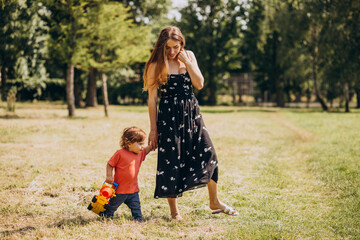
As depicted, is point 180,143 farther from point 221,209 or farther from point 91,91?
point 91,91

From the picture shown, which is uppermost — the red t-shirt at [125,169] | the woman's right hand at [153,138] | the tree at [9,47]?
the tree at [9,47]

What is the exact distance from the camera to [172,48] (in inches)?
151

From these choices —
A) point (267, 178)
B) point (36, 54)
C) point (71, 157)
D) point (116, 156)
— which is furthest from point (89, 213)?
point (36, 54)

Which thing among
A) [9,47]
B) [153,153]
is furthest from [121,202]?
[9,47]

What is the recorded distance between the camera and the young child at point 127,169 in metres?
3.93

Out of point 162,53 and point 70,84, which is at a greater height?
point 70,84

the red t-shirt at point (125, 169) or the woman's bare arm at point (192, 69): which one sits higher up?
the woman's bare arm at point (192, 69)

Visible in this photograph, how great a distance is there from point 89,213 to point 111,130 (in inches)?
363

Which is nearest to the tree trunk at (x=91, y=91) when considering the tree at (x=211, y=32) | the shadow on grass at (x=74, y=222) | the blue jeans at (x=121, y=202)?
the tree at (x=211, y=32)

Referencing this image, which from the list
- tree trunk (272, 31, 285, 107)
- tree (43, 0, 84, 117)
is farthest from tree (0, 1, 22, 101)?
tree trunk (272, 31, 285, 107)

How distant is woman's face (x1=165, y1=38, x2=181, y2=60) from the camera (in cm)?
380

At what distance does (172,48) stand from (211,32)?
128ft

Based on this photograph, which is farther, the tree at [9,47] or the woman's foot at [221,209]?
the tree at [9,47]

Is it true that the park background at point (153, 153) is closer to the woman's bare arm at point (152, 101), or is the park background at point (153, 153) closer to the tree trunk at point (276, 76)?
the woman's bare arm at point (152, 101)
